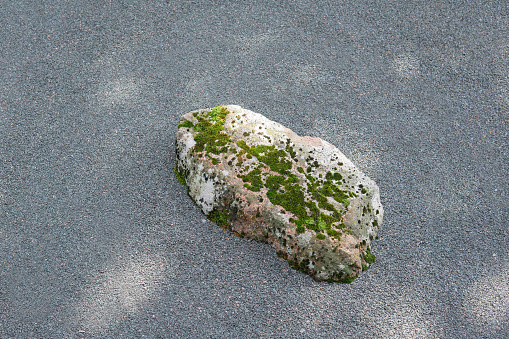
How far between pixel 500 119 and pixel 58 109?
626 centimetres

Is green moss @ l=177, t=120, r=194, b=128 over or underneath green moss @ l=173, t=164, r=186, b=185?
over

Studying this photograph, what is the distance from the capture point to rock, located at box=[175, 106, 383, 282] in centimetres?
400

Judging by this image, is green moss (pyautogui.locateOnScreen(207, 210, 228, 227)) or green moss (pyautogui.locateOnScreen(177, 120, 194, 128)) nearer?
green moss (pyautogui.locateOnScreen(207, 210, 228, 227))

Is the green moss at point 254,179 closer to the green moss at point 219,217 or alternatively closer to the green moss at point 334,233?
the green moss at point 219,217

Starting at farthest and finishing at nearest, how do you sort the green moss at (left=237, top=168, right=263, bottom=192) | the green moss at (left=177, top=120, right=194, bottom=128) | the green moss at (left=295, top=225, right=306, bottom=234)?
the green moss at (left=177, top=120, right=194, bottom=128)
the green moss at (left=237, top=168, right=263, bottom=192)
the green moss at (left=295, top=225, right=306, bottom=234)

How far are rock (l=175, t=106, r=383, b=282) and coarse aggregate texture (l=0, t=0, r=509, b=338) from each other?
250 mm

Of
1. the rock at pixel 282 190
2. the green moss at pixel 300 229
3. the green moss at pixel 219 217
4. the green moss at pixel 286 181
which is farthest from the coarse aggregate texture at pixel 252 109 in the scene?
the green moss at pixel 286 181

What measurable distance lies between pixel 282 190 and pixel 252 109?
5.58 ft

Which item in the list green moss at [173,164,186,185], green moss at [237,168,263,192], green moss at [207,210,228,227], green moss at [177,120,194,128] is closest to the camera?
green moss at [237,168,263,192]

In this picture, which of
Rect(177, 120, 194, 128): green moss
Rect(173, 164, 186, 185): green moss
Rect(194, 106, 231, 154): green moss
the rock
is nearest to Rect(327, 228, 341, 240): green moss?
the rock

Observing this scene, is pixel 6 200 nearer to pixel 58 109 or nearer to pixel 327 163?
pixel 58 109

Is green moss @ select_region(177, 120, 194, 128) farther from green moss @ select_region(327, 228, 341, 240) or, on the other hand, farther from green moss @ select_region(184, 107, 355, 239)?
green moss @ select_region(327, 228, 341, 240)

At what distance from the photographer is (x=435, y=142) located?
17.0 ft

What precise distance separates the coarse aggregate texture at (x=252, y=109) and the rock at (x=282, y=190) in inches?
9.9
